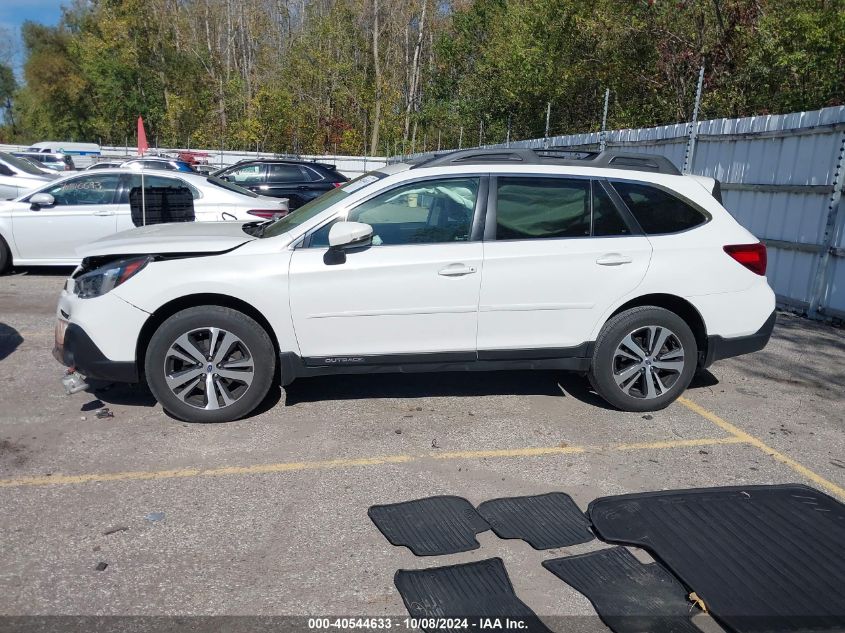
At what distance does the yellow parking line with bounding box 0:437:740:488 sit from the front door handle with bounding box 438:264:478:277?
1.19 meters

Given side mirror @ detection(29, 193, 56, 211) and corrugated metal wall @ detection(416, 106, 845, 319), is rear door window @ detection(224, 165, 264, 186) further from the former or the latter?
corrugated metal wall @ detection(416, 106, 845, 319)

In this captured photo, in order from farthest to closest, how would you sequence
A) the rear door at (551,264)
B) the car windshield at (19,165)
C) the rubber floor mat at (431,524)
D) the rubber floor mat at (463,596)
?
the car windshield at (19,165), the rear door at (551,264), the rubber floor mat at (431,524), the rubber floor mat at (463,596)

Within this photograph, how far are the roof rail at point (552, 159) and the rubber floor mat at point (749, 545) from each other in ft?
8.10

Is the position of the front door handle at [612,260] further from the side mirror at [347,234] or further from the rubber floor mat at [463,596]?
the rubber floor mat at [463,596]

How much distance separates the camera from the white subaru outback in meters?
4.66

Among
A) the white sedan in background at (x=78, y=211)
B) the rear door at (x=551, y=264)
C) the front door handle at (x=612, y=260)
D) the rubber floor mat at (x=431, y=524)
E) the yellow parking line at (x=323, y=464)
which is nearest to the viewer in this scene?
the rubber floor mat at (x=431, y=524)

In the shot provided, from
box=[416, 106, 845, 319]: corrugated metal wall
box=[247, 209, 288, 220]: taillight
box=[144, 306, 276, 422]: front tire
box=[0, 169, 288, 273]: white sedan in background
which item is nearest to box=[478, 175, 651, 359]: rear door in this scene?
box=[144, 306, 276, 422]: front tire

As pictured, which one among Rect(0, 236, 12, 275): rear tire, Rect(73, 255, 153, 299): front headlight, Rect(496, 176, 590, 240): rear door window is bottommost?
Rect(0, 236, 12, 275): rear tire

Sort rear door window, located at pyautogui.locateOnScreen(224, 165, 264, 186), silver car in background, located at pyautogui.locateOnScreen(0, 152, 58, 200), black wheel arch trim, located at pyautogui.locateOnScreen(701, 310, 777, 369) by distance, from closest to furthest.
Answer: black wheel arch trim, located at pyautogui.locateOnScreen(701, 310, 777, 369) → silver car in background, located at pyautogui.locateOnScreen(0, 152, 58, 200) → rear door window, located at pyautogui.locateOnScreen(224, 165, 264, 186)

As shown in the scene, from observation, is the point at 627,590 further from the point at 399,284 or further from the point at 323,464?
the point at 399,284

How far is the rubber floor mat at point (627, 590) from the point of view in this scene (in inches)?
114

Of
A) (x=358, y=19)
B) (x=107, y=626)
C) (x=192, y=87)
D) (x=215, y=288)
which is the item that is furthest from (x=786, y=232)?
(x=192, y=87)

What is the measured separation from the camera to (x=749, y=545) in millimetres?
3443

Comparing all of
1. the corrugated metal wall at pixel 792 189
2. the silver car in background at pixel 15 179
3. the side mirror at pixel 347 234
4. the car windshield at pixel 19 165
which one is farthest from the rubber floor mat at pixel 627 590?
the car windshield at pixel 19 165
